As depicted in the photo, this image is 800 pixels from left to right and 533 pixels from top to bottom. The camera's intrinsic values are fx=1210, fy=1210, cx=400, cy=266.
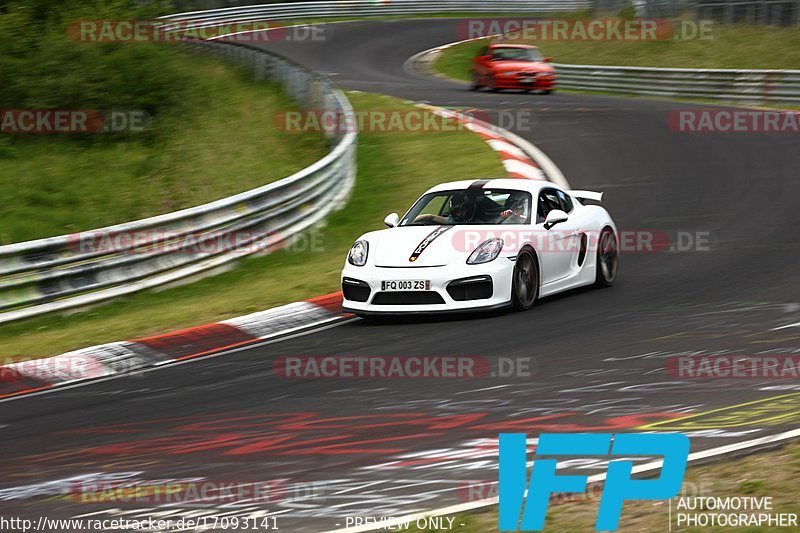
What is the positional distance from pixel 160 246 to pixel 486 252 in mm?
4226

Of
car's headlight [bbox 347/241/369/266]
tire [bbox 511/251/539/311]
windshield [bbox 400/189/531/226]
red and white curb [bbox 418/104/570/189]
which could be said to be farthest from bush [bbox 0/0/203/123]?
tire [bbox 511/251/539/311]

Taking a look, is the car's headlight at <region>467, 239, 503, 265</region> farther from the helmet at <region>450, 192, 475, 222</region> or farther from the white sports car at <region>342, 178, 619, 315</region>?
the helmet at <region>450, 192, 475, 222</region>

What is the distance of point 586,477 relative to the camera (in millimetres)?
5270

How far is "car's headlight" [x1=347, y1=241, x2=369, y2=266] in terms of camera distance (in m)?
10.8

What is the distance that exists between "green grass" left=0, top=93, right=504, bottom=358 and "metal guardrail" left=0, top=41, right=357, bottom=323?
0.58 ft

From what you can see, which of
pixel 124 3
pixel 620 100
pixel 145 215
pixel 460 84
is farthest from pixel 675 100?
pixel 145 215

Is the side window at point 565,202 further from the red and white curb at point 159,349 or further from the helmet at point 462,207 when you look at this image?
the red and white curb at point 159,349

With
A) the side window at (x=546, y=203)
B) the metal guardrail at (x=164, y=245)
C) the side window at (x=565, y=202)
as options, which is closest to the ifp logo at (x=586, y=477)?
the side window at (x=546, y=203)

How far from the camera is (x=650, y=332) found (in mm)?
9320

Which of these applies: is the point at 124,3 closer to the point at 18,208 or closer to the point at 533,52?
the point at 18,208

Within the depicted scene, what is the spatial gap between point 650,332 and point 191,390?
3516mm

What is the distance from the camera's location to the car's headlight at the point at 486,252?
10.4 meters

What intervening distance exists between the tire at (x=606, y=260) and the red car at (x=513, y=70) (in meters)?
17.4

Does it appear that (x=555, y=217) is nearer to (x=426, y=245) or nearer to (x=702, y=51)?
(x=426, y=245)
